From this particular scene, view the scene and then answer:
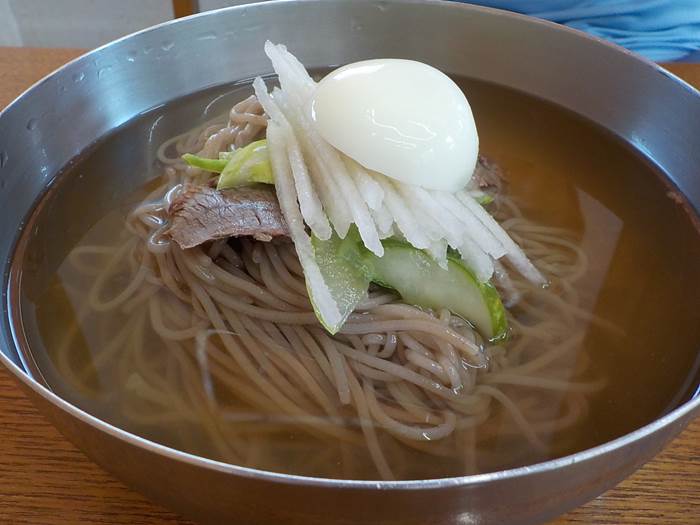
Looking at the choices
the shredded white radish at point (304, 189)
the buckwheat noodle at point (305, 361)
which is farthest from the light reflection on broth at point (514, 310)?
the shredded white radish at point (304, 189)

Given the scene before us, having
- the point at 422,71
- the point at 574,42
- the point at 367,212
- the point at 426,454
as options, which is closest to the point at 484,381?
the point at 426,454

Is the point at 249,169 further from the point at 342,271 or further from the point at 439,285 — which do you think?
the point at 439,285

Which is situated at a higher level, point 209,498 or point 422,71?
point 422,71

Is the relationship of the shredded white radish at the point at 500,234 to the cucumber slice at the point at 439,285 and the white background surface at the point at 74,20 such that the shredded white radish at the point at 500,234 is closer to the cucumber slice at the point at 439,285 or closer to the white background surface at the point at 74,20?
the cucumber slice at the point at 439,285

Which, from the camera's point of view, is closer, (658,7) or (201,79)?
(201,79)

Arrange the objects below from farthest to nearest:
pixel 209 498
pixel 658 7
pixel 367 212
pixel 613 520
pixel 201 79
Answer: pixel 658 7
pixel 201 79
pixel 367 212
pixel 613 520
pixel 209 498

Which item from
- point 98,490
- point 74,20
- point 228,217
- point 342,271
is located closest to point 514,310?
point 342,271

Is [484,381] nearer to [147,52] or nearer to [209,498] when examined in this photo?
[209,498]

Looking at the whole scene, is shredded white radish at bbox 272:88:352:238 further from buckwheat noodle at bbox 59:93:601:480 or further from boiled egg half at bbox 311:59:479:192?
buckwheat noodle at bbox 59:93:601:480
